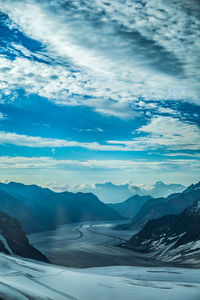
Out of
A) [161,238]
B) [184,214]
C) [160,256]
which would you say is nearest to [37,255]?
[160,256]

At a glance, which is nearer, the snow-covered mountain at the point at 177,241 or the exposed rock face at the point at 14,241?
the exposed rock face at the point at 14,241

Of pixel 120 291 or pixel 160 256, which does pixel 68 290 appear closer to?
pixel 120 291

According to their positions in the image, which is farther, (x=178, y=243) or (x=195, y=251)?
(x=178, y=243)

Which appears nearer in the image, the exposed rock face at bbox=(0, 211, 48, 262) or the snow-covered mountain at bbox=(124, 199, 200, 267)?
the exposed rock face at bbox=(0, 211, 48, 262)

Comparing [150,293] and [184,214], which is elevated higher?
[184,214]

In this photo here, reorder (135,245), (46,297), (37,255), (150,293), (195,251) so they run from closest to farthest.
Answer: (46,297), (150,293), (37,255), (195,251), (135,245)
